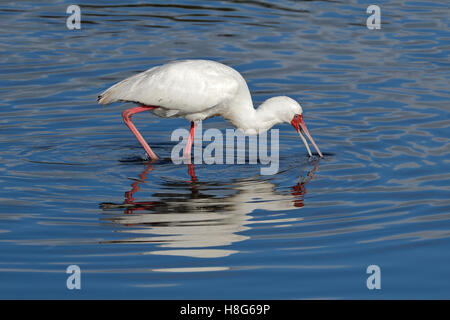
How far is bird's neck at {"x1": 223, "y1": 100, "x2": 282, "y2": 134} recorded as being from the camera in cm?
1163

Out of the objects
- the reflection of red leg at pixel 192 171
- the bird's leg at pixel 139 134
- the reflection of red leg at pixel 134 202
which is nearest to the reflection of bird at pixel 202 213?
the reflection of red leg at pixel 134 202

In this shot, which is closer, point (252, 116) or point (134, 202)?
point (134, 202)

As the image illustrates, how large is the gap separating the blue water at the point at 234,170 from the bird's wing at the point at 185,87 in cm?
72

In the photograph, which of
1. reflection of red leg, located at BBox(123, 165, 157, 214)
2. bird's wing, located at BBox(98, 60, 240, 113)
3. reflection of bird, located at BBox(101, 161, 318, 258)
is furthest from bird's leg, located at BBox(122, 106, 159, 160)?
reflection of red leg, located at BBox(123, 165, 157, 214)

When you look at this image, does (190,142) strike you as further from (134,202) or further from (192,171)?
(134,202)

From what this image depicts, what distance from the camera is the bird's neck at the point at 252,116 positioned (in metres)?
11.6

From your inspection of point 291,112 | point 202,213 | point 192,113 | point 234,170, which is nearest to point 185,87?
point 192,113

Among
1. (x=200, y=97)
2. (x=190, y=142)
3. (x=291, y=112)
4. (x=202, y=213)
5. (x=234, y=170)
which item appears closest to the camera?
(x=202, y=213)

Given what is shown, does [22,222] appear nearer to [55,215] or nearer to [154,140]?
[55,215]

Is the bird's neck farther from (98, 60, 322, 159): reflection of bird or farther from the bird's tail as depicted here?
the bird's tail

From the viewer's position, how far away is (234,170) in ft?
36.4

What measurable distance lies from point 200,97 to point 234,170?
0.94m
